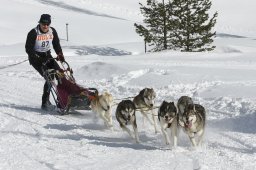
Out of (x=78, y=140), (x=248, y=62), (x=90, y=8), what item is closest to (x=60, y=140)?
(x=78, y=140)

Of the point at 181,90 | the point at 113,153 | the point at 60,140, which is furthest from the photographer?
the point at 181,90

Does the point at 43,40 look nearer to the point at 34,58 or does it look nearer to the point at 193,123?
the point at 34,58

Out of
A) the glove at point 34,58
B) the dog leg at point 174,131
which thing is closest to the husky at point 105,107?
the glove at point 34,58

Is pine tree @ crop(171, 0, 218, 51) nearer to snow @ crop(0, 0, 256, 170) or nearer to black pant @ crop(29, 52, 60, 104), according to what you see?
snow @ crop(0, 0, 256, 170)

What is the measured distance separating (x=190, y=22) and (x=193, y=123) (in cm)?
2433

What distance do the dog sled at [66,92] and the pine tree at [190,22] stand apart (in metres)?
21.1

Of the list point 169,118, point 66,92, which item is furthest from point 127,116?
point 66,92

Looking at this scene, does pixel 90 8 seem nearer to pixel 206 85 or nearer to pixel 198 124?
pixel 206 85

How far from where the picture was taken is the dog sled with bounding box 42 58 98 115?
392 inches

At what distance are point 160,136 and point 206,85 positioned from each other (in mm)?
4551

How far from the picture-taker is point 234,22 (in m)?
57.1

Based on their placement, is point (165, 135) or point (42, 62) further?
point (42, 62)

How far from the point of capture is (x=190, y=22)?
3114 centimetres

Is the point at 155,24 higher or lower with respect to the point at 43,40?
higher
